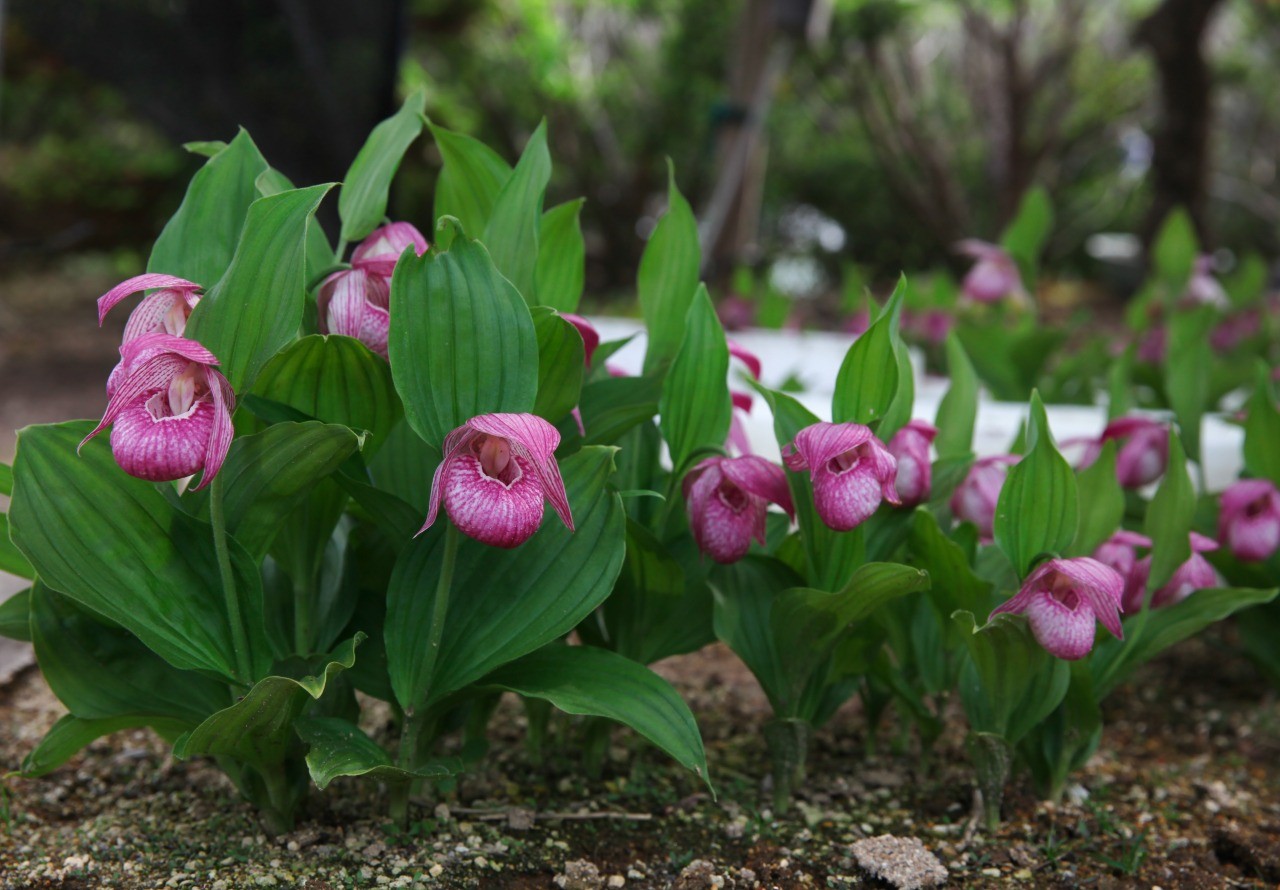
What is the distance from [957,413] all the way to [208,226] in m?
0.94

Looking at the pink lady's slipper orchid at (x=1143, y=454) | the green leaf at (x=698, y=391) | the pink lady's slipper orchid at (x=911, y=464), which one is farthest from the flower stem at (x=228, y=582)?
the pink lady's slipper orchid at (x=1143, y=454)

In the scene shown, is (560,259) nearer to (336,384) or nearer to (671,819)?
(336,384)

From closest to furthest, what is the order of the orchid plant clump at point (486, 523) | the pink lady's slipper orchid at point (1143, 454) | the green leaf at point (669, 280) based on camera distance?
the orchid plant clump at point (486, 523), the green leaf at point (669, 280), the pink lady's slipper orchid at point (1143, 454)

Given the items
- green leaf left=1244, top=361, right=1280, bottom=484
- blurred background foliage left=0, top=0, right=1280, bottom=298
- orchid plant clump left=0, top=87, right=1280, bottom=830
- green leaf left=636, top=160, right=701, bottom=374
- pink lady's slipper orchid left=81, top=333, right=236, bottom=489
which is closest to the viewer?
pink lady's slipper orchid left=81, top=333, right=236, bottom=489

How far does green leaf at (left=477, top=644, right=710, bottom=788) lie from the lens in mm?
1157

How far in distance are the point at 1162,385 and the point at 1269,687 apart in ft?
2.15

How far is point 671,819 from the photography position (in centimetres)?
142

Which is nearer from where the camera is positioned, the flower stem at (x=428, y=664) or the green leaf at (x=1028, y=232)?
the flower stem at (x=428, y=664)

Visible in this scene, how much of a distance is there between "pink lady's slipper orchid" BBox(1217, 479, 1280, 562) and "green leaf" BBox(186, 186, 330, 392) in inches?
52.5

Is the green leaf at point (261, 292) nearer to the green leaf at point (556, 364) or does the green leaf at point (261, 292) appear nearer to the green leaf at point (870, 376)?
the green leaf at point (556, 364)

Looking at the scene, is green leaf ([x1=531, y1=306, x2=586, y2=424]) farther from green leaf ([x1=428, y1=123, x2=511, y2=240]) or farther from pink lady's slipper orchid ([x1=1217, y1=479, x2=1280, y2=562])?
pink lady's slipper orchid ([x1=1217, y1=479, x2=1280, y2=562])

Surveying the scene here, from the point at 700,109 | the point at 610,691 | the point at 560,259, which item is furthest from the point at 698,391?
the point at 700,109

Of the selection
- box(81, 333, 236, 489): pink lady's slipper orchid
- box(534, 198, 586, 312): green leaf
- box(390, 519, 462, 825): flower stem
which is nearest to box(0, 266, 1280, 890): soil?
box(390, 519, 462, 825): flower stem

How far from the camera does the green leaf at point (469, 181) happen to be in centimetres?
132
